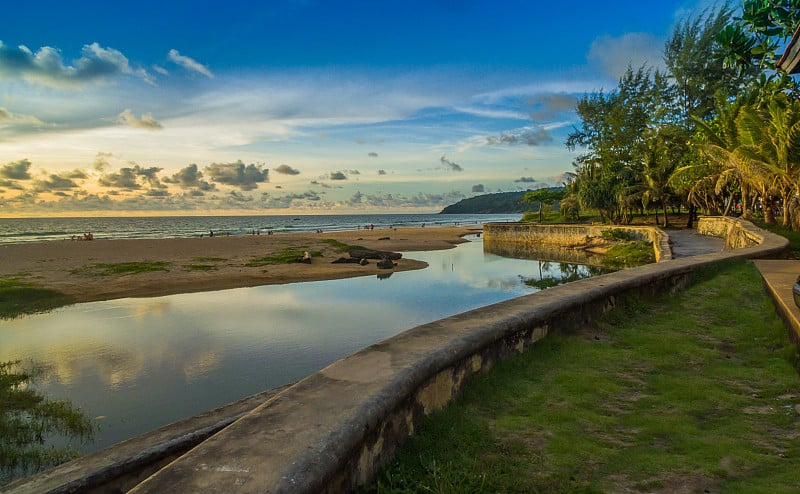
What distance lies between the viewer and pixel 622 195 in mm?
37250

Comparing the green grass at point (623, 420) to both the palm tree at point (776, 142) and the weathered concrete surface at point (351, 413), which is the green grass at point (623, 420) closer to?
the weathered concrete surface at point (351, 413)

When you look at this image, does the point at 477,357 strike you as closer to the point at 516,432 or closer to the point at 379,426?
the point at 516,432

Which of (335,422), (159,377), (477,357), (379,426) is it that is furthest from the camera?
(159,377)

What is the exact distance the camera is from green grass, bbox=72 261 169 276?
2173 cm

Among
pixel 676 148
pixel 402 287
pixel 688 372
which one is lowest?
pixel 402 287

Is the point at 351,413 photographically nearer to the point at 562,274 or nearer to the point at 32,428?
the point at 32,428

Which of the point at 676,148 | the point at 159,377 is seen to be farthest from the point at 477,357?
the point at 676,148

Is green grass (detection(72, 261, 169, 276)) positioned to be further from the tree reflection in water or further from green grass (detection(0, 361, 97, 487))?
the tree reflection in water

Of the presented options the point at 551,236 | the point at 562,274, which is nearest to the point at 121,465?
the point at 562,274

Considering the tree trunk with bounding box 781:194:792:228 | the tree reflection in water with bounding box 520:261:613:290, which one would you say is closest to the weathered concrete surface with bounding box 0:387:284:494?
the tree reflection in water with bounding box 520:261:613:290

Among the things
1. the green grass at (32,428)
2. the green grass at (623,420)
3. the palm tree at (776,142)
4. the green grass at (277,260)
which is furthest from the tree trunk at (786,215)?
the green grass at (32,428)

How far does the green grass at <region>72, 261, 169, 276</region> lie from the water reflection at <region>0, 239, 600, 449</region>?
6503 millimetres

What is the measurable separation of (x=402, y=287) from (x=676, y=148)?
3096cm

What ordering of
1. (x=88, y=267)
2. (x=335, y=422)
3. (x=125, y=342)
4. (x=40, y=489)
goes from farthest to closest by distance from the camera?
(x=88, y=267) → (x=125, y=342) → (x=40, y=489) → (x=335, y=422)
